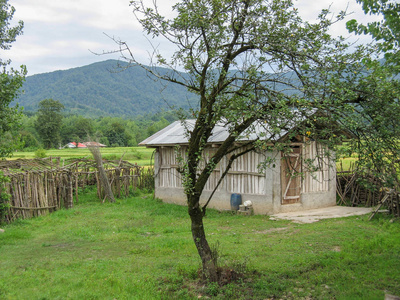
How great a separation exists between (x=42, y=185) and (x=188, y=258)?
9.05m

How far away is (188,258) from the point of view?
8188mm

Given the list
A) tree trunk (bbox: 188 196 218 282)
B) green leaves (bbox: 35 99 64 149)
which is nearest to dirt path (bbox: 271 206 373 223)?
tree trunk (bbox: 188 196 218 282)

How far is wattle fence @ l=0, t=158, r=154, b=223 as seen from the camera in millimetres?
13492

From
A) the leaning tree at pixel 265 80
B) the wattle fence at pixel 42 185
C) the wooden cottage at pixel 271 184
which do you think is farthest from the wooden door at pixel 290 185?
the wattle fence at pixel 42 185

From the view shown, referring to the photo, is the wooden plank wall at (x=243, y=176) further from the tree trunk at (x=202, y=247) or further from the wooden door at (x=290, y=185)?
the tree trunk at (x=202, y=247)

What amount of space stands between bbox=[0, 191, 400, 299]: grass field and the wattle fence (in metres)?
0.85

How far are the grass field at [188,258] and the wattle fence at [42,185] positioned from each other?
846 mm

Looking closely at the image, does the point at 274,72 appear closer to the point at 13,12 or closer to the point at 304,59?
the point at 304,59

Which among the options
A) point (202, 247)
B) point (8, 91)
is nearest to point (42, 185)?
point (8, 91)

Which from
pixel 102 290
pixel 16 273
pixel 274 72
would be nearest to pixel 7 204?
pixel 16 273

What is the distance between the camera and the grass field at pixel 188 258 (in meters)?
6.09

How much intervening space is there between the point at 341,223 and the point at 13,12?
1111 cm

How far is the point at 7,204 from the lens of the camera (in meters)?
12.5

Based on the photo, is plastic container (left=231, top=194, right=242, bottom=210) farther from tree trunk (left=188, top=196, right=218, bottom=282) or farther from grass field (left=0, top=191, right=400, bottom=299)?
tree trunk (left=188, top=196, right=218, bottom=282)
